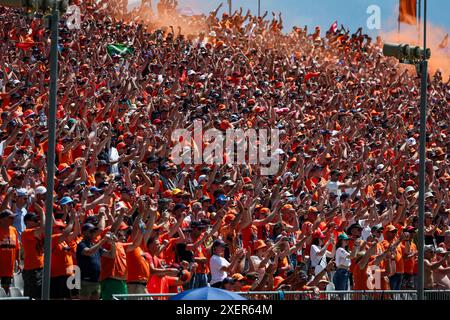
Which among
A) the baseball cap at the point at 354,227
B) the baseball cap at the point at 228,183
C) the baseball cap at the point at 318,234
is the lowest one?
the baseball cap at the point at 318,234

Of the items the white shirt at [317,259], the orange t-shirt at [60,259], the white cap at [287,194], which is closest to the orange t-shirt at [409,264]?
the white shirt at [317,259]

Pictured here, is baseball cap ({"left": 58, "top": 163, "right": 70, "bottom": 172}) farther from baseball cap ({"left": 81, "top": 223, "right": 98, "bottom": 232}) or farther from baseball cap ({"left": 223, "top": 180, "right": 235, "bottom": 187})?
baseball cap ({"left": 81, "top": 223, "right": 98, "bottom": 232})

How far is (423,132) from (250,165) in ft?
23.9

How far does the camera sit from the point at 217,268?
1585cm

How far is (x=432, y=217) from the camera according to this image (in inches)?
838

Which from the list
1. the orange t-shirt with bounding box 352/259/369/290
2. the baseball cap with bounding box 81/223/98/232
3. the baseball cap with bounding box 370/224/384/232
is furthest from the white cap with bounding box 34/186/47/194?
the baseball cap with bounding box 370/224/384/232

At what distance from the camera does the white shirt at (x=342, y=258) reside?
1739 centimetres

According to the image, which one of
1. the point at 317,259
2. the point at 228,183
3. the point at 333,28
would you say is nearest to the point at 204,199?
the point at 228,183

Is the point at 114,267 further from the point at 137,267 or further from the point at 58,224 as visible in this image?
the point at 58,224

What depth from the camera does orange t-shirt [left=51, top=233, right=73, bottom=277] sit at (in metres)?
14.4

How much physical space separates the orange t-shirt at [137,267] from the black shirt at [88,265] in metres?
0.45

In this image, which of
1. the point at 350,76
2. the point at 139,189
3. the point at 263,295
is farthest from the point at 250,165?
the point at 350,76

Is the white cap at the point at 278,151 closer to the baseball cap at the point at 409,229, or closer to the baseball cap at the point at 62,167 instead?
the baseball cap at the point at 409,229

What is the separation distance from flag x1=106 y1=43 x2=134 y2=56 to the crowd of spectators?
0.09 metres
